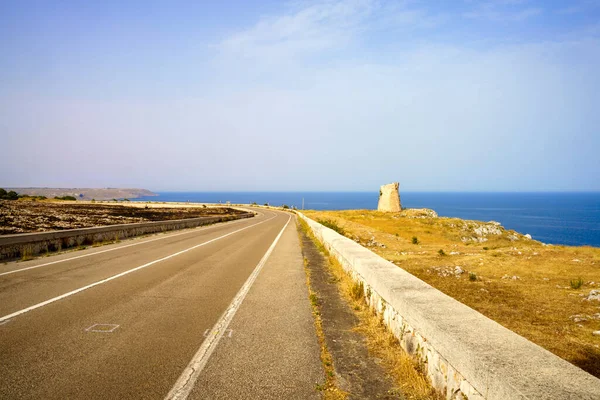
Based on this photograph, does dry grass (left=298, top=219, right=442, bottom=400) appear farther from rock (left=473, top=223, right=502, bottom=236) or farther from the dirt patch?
rock (left=473, top=223, right=502, bottom=236)

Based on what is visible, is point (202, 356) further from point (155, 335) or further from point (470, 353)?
point (470, 353)

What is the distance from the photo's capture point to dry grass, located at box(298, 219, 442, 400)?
12.9ft

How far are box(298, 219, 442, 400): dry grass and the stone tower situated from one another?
162 ft

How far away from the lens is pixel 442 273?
12.0 m

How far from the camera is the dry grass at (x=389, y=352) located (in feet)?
12.9

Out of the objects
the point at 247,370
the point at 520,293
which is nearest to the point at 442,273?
the point at 520,293

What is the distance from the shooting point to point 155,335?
5617mm

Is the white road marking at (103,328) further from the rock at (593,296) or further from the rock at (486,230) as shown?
the rock at (486,230)

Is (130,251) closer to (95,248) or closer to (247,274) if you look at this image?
(95,248)

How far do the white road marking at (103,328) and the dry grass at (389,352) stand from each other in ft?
12.6

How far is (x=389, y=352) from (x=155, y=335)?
3406 mm

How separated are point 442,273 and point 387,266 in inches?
220

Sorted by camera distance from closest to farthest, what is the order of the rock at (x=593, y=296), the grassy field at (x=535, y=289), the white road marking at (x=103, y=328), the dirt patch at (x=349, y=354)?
1. the dirt patch at (x=349, y=354)
2. the white road marking at (x=103, y=328)
3. the grassy field at (x=535, y=289)
4. the rock at (x=593, y=296)

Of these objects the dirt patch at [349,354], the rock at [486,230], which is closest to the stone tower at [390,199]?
the rock at [486,230]
